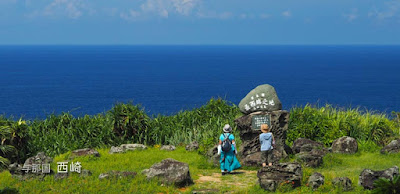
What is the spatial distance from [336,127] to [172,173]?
10393mm

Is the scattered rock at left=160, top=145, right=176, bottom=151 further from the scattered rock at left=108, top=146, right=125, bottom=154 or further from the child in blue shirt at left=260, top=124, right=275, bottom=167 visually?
the child in blue shirt at left=260, top=124, right=275, bottom=167

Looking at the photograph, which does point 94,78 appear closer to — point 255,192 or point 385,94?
point 385,94

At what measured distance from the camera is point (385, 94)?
9300cm

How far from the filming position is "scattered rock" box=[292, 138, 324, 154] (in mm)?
20109

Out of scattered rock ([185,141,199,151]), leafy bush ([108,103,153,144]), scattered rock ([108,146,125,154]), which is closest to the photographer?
scattered rock ([108,146,125,154])

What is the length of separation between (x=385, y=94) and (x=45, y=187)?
3418 inches

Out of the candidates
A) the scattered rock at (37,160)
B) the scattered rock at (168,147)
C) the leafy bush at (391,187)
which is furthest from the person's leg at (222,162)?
the leafy bush at (391,187)

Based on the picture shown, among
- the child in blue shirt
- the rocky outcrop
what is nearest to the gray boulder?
the child in blue shirt

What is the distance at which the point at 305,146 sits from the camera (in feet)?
66.3

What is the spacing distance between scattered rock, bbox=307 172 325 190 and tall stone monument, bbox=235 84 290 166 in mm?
4240

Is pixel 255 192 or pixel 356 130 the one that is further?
pixel 356 130

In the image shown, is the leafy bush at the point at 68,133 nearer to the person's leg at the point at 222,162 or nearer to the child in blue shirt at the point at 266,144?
the person's leg at the point at 222,162

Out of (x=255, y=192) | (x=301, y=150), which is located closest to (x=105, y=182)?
(x=255, y=192)

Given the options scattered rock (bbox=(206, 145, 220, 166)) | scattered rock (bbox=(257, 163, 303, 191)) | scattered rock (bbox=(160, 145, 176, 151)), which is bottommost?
scattered rock (bbox=(257, 163, 303, 191))
